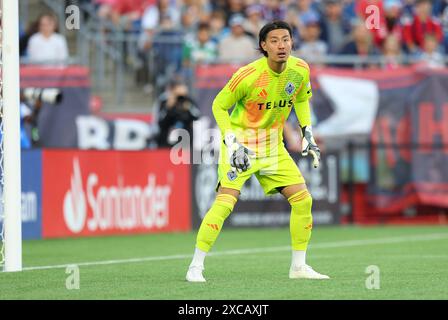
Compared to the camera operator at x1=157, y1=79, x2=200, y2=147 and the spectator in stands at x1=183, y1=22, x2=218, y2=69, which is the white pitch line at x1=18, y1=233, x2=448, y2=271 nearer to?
the camera operator at x1=157, y1=79, x2=200, y2=147

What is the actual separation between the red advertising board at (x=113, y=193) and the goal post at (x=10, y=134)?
243 inches

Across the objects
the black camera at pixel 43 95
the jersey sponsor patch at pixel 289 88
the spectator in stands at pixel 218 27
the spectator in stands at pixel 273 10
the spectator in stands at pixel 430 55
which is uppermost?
the spectator in stands at pixel 273 10

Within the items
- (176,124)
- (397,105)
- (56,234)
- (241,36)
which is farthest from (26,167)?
(397,105)

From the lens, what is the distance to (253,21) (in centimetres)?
2228

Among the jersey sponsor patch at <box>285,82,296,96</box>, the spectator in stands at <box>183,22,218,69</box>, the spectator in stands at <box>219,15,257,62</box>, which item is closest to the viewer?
the jersey sponsor patch at <box>285,82,296,96</box>

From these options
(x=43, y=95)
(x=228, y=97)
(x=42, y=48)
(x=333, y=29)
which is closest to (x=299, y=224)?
(x=228, y=97)

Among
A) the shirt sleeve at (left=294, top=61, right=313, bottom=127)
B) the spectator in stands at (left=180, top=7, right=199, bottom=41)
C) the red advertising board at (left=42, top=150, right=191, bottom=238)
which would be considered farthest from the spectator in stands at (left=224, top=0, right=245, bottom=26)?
the shirt sleeve at (left=294, top=61, right=313, bottom=127)

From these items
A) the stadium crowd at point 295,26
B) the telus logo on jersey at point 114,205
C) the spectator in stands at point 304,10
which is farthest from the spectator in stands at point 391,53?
the telus logo on jersey at point 114,205

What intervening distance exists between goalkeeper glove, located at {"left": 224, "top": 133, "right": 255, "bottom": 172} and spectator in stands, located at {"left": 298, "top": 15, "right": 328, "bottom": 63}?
1181 cm

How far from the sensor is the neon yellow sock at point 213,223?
10641mm

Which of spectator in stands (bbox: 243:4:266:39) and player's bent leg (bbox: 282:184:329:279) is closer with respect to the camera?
player's bent leg (bbox: 282:184:329:279)

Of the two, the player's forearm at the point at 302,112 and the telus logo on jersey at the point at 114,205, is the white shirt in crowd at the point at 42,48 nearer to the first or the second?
the telus logo on jersey at the point at 114,205

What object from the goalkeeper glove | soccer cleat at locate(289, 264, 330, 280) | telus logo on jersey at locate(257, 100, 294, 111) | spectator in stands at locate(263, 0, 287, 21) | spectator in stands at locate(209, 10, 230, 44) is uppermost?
spectator in stands at locate(263, 0, 287, 21)

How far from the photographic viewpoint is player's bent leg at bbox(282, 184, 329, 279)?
1095 centimetres
